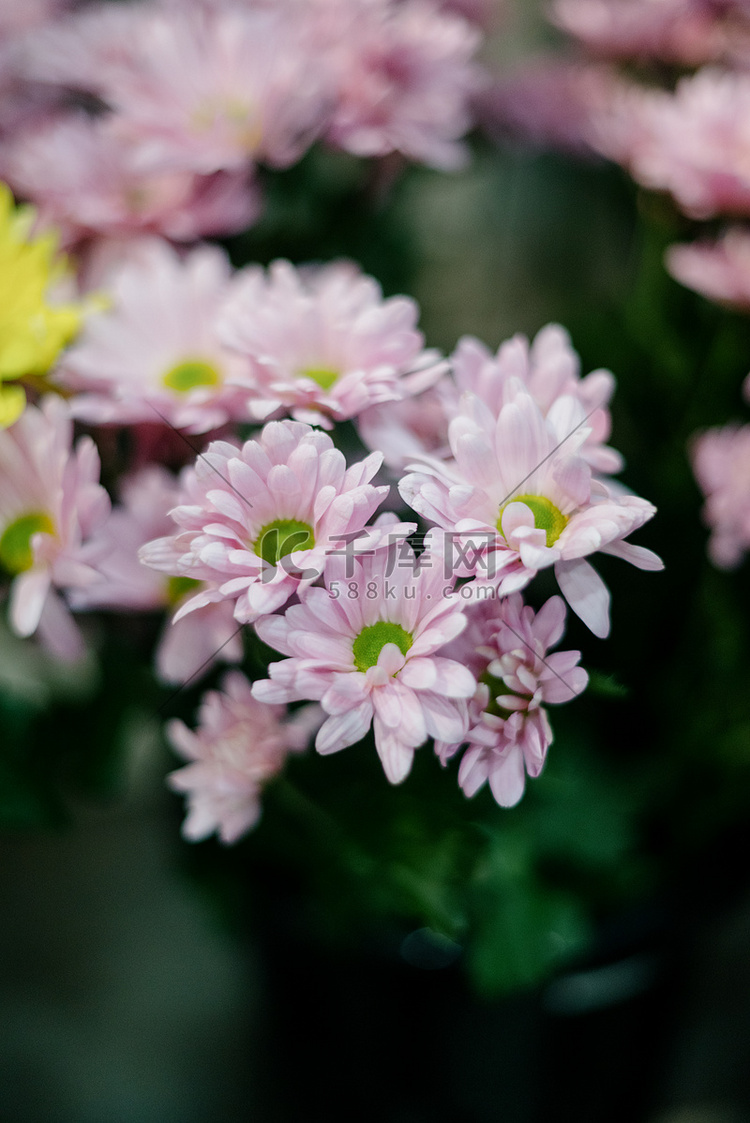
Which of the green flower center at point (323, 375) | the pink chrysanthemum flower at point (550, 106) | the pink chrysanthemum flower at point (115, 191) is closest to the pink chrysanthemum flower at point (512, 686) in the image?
the green flower center at point (323, 375)

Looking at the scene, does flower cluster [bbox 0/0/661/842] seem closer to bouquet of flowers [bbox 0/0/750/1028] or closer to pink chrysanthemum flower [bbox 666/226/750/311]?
bouquet of flowers [bbox 0/0/750/1028]

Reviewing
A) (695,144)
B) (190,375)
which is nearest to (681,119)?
(695,144)

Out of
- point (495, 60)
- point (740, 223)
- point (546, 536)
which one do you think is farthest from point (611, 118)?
point (495, 60)

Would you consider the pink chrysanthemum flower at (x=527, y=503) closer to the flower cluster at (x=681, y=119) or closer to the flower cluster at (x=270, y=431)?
the flower cluster at (x=270, y=431)

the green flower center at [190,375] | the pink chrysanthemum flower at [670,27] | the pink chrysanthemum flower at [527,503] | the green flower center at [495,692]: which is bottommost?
the green flower center at [190,375]

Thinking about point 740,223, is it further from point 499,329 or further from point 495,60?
point 495,60

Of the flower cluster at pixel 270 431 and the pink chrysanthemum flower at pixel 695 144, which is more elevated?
the pink chrysanthemum flower at pixel 695 144

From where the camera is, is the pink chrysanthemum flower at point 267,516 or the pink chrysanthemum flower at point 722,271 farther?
the pink chrysanthemum flower at point 722,271

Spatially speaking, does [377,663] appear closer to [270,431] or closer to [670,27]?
[270,431]

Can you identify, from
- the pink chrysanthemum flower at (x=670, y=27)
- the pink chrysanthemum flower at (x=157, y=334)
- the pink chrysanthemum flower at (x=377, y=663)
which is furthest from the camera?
the pink chrysanthemum flower at (x=670, y=27)
